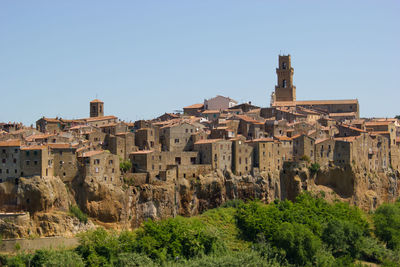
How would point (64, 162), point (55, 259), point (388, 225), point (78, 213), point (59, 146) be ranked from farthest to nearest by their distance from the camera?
point (388, 225)
point (59, 146)
point (64, 162)
point (78, 213)
point (55, 259)

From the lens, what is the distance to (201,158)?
7831 centimetres

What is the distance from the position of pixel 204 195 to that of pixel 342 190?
21.2 meters

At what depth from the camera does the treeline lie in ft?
195

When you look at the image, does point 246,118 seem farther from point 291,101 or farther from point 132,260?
point 132,260

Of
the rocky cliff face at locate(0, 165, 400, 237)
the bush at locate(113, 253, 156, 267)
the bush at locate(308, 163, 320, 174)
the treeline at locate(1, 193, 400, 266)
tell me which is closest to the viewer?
the bush at locate(113, 253, 156, 267)

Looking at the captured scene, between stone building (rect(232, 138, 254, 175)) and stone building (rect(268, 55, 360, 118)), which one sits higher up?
stone building (rect(268, 55, 360, 118))

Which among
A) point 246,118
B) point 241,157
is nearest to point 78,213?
point 241,157

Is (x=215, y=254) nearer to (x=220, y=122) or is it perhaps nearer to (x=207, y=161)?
(x=207, y=161)

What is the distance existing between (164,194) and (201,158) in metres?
8.16

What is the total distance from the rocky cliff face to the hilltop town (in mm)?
115

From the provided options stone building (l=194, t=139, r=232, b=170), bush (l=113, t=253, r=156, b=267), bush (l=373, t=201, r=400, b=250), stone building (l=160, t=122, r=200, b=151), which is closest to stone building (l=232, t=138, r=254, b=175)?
stone building (l=194, t=139, r=232, b=170)

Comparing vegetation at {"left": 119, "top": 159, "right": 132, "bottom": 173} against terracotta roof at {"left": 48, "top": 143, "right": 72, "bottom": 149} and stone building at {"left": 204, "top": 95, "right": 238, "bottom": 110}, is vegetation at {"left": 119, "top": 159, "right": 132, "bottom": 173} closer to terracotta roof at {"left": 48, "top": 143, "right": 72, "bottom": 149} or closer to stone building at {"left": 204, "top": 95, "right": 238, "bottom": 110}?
terracotta roof at {"left": 48, "top": 143, "right": 72, "bottom": 149}

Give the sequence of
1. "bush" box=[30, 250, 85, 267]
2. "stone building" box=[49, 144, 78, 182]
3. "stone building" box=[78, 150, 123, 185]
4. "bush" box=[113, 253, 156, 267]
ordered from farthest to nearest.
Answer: "stone building" box=[78, 150, 123, 185] < "stone building" box=[49, 144, 78, 182] < "bush" box=[113, 253, 156, 267] < "bush" box=[30, 250, 85, 267]

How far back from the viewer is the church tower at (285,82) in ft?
389
